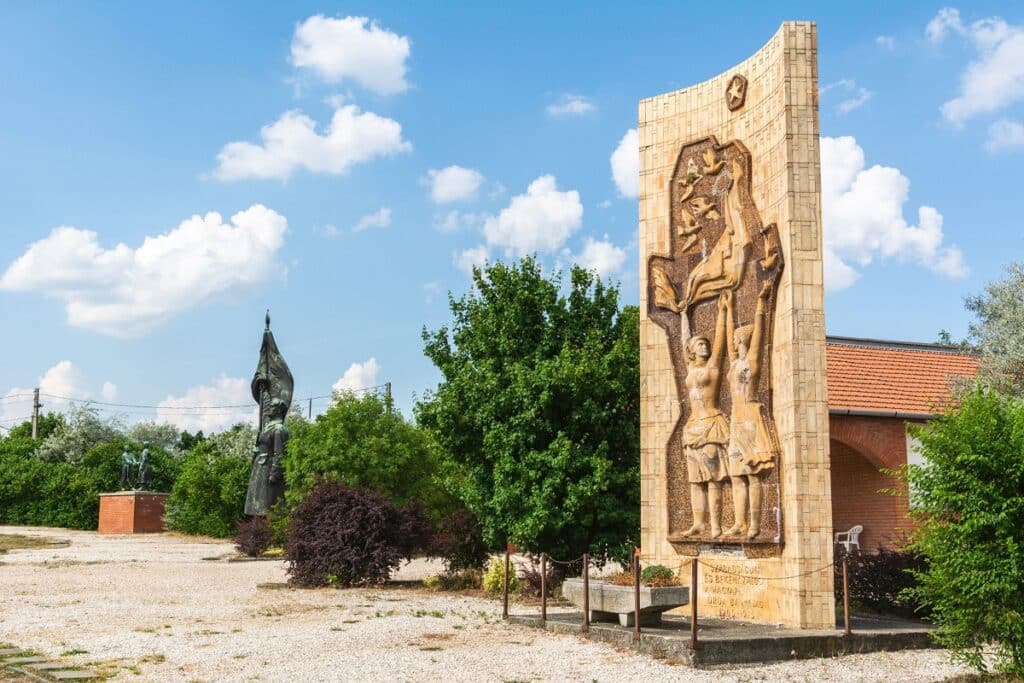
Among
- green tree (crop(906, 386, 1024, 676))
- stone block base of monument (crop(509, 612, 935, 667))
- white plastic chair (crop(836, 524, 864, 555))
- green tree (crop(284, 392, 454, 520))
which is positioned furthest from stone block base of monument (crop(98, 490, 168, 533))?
green tree (crop(906, 386, 1024, 676))

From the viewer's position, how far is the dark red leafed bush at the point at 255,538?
28.7 metres

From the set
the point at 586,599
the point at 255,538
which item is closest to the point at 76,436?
the point at 255,538

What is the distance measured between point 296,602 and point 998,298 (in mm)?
13233

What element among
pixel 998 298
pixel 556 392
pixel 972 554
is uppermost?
pixel 998 298

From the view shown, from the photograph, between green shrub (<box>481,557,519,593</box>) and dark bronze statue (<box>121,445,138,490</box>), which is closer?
green shrub (<box>481,557,519,593</box>)

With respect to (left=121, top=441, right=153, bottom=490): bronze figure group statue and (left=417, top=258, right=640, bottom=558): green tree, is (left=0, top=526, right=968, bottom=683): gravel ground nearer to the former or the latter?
(left=417, top=258, right=640, bottom=558): green tree

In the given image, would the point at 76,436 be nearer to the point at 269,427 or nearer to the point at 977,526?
the point at 269,427

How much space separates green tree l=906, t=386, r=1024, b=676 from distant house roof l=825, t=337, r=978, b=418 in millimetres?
10448

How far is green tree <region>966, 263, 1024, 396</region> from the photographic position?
1722cm

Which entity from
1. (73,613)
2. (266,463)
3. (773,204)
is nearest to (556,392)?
(773,204)

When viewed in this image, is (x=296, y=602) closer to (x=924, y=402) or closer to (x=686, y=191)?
(x=686, y=191)

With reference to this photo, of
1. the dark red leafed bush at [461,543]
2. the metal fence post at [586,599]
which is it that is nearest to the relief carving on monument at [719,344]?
the metal fence post at [586,599]

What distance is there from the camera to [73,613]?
605 inches

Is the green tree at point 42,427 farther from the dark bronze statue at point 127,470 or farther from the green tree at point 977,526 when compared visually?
the green tree at point 977,526
